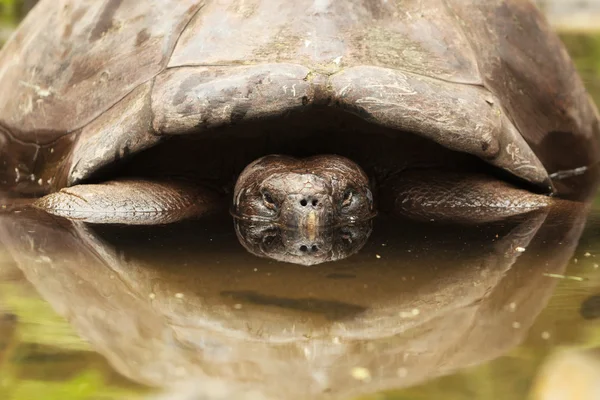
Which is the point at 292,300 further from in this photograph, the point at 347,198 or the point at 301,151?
the point at 301,151

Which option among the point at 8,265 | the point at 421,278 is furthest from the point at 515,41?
the point at 8,265

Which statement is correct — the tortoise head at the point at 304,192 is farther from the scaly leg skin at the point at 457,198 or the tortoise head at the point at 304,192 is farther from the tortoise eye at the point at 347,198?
the scaly leg skin at the point at 457,198

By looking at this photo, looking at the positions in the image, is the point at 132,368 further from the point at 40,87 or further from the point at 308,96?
the point at 40,87

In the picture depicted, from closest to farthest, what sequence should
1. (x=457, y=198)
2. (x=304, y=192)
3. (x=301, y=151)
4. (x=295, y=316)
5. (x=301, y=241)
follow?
(x=295, y=316), (x=301, y=241), (x=304, y=192), (x=457, y=198), (x=301, y=151)

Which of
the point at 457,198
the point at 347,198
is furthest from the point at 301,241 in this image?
the point at 457,198

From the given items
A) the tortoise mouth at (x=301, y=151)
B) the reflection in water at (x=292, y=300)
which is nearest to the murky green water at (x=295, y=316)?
the reflection in water at (x=292, y=300)
